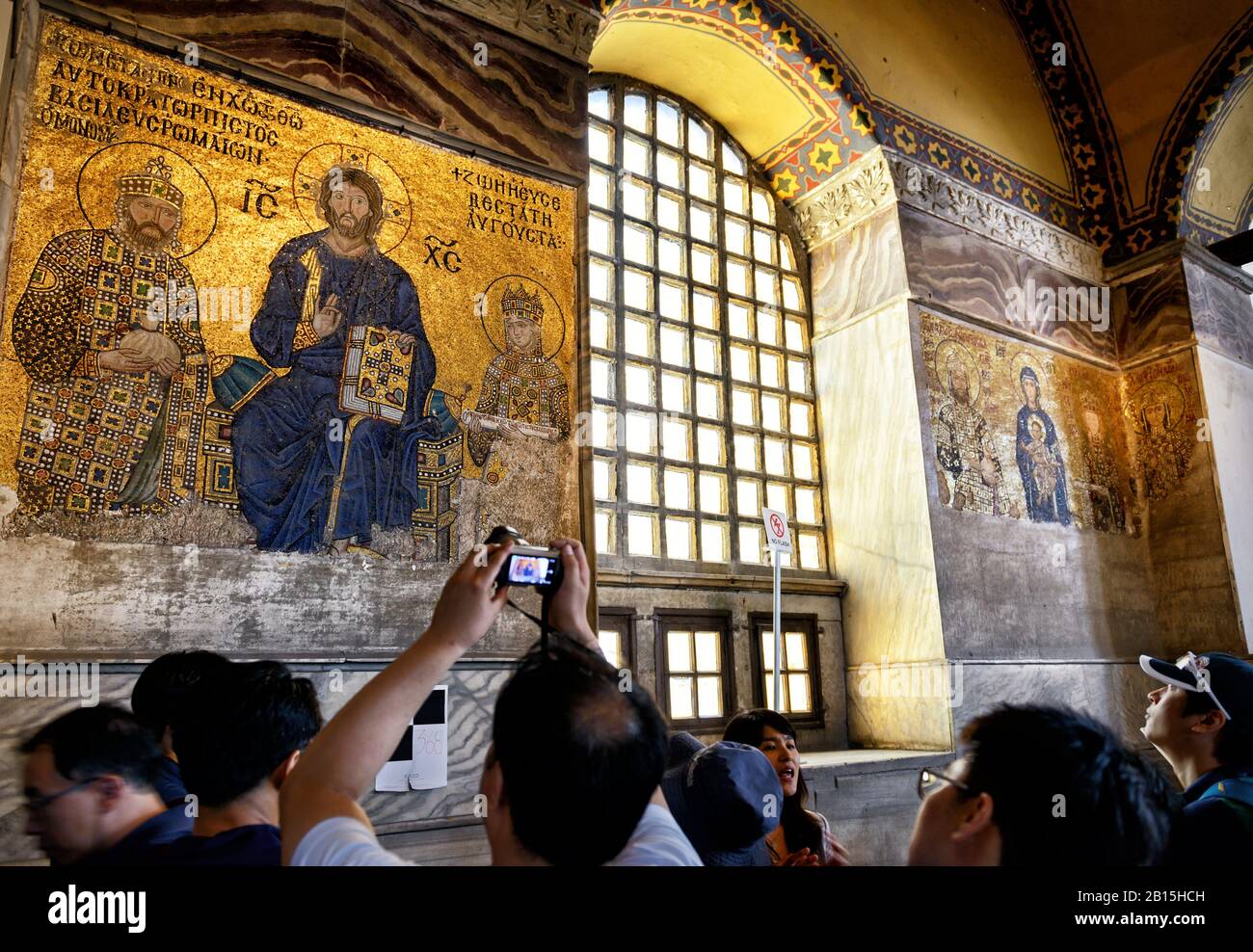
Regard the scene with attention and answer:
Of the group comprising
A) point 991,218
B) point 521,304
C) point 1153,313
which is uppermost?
point 991,218

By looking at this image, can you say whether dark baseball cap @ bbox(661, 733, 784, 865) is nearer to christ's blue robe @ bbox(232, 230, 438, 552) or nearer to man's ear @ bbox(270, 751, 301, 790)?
man's ear @ bbox(270, 751, 301, 790)

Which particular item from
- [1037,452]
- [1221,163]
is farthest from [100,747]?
[1221,163]

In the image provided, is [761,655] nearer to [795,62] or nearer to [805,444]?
[805,444]

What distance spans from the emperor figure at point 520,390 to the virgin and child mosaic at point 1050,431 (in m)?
3.63

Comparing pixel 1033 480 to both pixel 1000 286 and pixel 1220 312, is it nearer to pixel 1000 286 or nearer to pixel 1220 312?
pixel 1000 286

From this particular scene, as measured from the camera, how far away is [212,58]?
4391 millimetres

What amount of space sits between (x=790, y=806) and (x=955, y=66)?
26.7ft

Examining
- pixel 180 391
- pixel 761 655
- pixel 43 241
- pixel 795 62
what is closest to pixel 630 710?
pixel 180 391

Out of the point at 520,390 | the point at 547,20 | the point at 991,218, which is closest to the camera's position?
the point at 520,390

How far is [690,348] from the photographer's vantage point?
7309mm

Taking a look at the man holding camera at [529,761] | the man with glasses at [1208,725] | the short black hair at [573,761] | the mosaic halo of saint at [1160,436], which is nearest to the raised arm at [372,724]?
the man holding camera at [529,761]

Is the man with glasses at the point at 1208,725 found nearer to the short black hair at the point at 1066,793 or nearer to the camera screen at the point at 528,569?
the short black hair at the point at 1066,793

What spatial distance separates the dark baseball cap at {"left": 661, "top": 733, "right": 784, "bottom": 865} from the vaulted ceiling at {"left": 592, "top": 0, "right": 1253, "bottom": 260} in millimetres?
6489

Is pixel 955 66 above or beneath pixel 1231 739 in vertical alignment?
above
